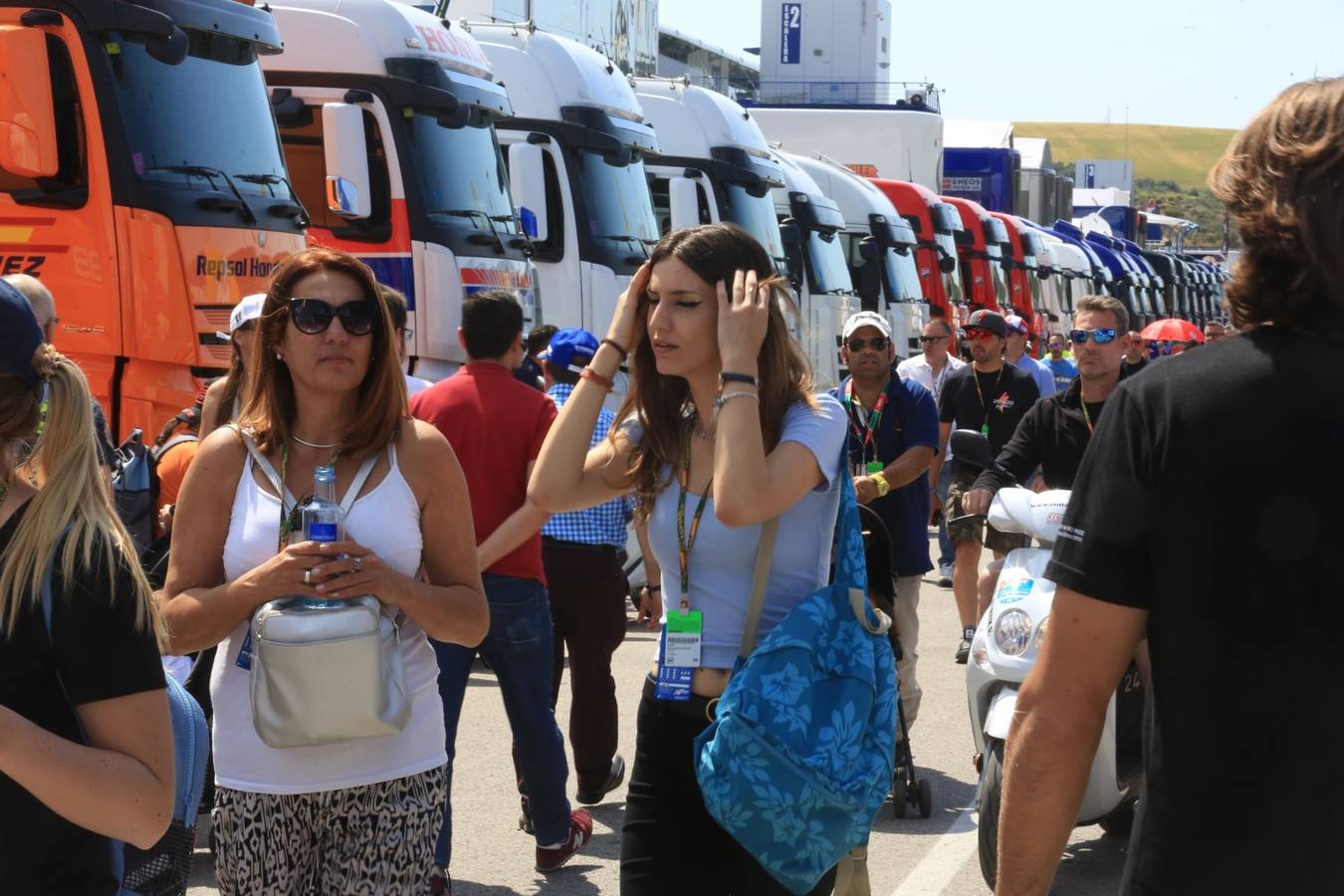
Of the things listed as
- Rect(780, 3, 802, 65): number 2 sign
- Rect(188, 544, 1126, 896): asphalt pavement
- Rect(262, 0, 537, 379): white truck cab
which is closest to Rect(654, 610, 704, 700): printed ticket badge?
Rect(188, 544, 1126, 896): asphalt pavement

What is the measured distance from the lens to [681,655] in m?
3.73

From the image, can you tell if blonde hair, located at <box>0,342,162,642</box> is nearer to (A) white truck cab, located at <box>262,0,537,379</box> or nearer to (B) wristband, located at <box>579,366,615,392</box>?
(B) wristband, located at <box>579,366,615,392</box>

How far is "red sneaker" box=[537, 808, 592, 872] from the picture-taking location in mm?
6215

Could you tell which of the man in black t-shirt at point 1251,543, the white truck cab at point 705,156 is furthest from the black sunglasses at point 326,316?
the white truck cab at point 705,156

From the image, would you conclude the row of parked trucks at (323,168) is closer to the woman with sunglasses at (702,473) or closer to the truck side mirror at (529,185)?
the truck side mirror at (529,185)

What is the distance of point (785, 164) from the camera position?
20906 millimetres

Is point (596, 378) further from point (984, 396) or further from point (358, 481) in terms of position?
point (984, 396)

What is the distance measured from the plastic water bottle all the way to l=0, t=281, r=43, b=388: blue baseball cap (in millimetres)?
894

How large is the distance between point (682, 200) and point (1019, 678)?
11.4 meters

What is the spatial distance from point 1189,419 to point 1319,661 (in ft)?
1.06

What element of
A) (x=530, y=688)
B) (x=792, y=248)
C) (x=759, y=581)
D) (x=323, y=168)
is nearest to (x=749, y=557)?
(x=759, y=581)

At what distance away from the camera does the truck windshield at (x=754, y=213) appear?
690 inches

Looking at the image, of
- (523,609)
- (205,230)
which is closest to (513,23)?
(205,230)

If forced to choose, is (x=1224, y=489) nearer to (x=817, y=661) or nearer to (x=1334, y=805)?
(x=1334, y=805)
